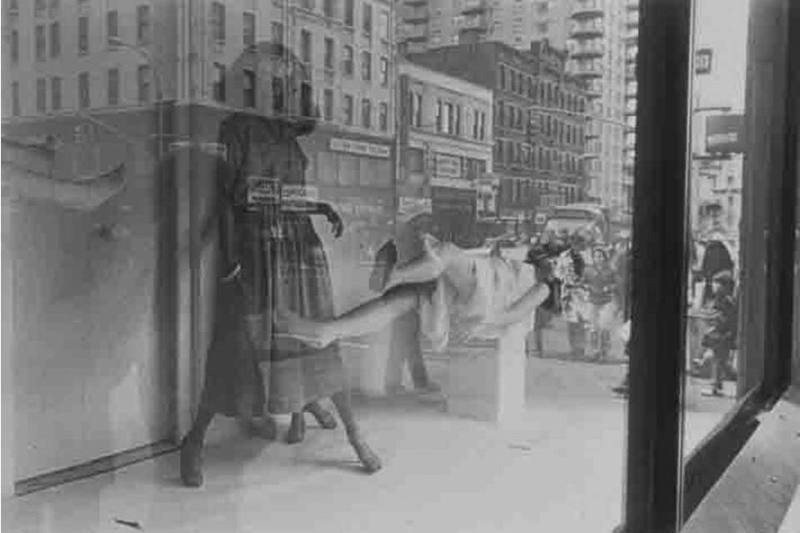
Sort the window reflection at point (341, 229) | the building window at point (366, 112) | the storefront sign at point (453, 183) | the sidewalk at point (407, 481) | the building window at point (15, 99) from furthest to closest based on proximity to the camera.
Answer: the storefront sign at point (453, 183)
the building window at point (366, 112)
the sidewalk at point (407, 481)
the window reflection at point (341, 229)
the building window at point (15, 99)

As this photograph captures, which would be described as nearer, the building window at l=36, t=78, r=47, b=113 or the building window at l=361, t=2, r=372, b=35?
the building window at l=36, t=78, r=47, b=113

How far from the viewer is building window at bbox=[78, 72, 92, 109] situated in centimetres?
112

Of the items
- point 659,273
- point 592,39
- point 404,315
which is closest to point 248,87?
point 404,315

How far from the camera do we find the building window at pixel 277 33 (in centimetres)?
135

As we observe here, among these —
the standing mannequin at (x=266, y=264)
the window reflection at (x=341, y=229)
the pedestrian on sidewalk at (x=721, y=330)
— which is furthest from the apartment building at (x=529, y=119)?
the pedestrian on sidewalk at (x=721, y=330)

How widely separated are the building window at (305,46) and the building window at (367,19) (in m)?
0.11

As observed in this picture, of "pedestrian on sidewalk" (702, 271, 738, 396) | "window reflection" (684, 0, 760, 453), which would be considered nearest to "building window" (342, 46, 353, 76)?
"window reflection" (684, 0, 760, 453)

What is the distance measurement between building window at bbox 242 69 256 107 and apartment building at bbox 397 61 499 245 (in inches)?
11.4

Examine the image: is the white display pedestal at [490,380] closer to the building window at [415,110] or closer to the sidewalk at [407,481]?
the sidewalk at [407,481]

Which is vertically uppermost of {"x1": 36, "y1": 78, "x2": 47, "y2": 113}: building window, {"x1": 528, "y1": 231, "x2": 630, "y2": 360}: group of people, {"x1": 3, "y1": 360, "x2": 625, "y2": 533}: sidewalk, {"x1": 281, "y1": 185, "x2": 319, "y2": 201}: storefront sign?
{"x1": 36, "y1": 78, "x2": 47, "y2": 113}: building window

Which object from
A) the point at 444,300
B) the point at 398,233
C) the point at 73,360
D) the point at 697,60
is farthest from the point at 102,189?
the point at 697,60

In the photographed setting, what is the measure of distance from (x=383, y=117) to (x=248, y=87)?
0.87 ft

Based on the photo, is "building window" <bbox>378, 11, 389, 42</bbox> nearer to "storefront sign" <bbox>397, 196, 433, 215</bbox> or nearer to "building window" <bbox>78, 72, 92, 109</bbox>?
"storefront sign" <bbox>397, 196, 433, 215</bbox>

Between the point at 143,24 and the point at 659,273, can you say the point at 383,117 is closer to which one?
the point at 143,24
